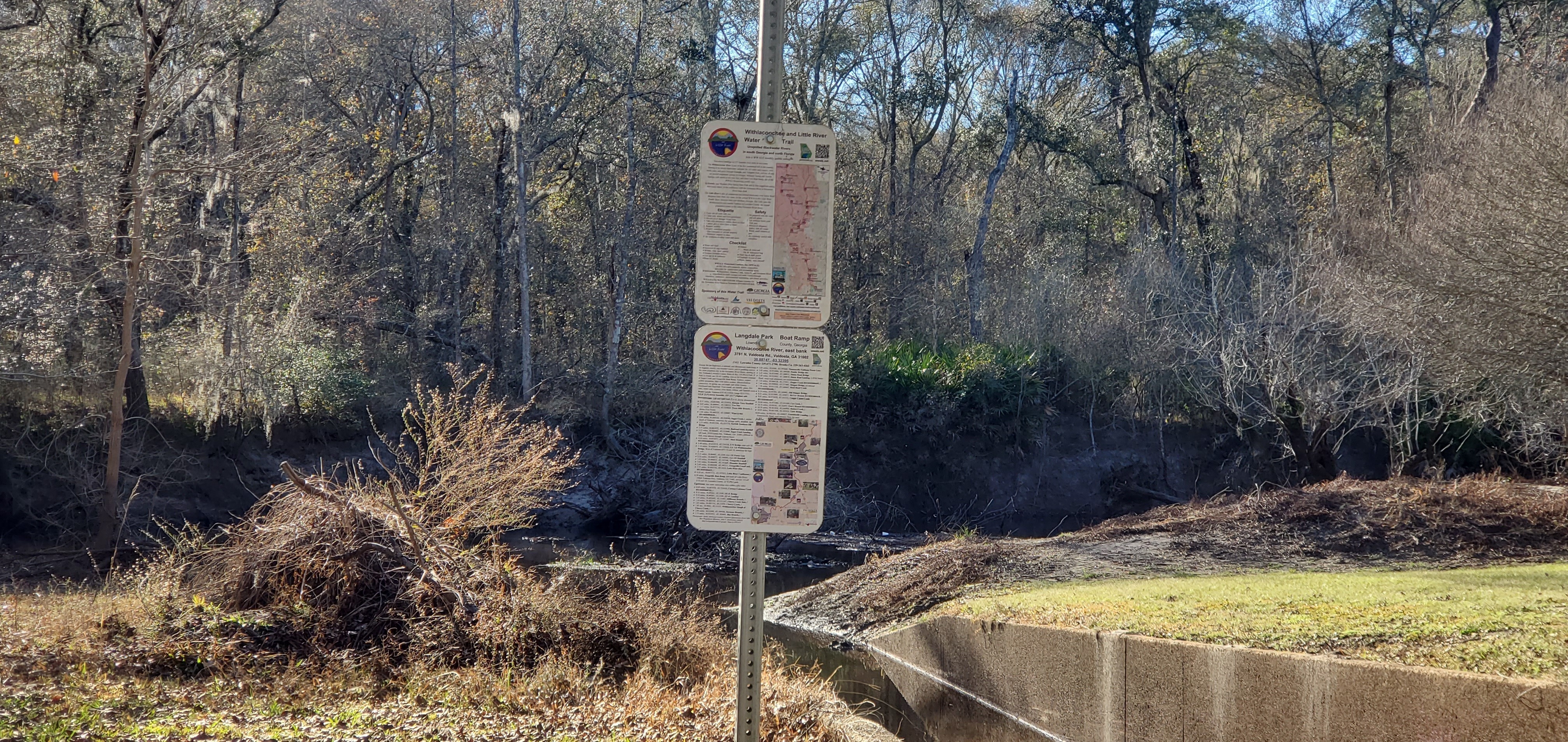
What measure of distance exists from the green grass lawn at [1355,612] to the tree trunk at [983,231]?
1826cm

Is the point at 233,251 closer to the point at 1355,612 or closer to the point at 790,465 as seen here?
the point at 790,465

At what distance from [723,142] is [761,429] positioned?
113 cm

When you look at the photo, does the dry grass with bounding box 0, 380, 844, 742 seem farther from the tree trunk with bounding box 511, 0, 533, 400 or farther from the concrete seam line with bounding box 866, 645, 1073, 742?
the tree trunk with bounding box 511, 0, 533, 400

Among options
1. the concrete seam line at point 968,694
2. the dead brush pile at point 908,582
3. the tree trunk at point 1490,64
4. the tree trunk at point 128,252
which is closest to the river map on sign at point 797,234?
the concrete seam line at point 968,694

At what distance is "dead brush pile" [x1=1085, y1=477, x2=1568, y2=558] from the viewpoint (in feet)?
39.0

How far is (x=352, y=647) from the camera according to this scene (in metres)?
8.77

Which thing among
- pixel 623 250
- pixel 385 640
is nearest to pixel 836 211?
pixel 623 250

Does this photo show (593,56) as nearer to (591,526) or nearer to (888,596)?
(591,526)

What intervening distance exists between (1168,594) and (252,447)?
61.2 ft

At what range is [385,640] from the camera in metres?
8.73

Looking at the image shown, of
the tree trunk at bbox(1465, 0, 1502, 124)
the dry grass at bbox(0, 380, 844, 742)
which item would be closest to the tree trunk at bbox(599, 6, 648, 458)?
the dry grass at bbox(0, 380, 844, 742)

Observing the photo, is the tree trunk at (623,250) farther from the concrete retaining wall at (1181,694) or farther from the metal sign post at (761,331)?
the metal sign post at (761,331)

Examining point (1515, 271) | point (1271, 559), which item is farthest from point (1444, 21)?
point (1271, 559)

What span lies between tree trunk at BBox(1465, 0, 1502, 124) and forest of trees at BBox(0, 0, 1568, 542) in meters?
0.22
